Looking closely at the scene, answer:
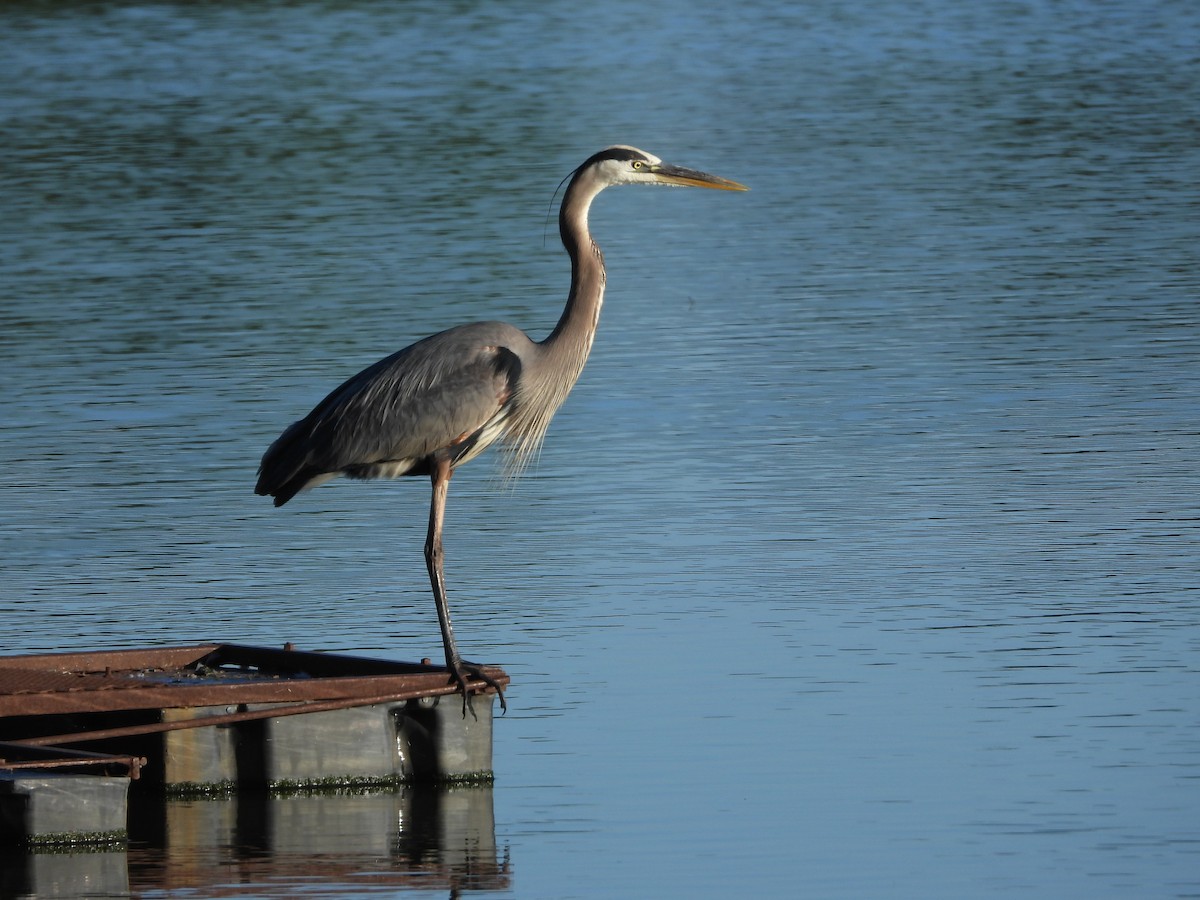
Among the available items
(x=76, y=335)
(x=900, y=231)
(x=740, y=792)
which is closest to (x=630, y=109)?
(x=900, y=231)

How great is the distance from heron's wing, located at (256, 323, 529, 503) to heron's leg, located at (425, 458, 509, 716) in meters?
0.11

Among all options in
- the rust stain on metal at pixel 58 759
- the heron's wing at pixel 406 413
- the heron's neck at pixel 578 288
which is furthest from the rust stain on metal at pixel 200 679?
the heron's neck at pixel 578 288

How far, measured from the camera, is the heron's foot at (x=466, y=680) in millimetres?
8688

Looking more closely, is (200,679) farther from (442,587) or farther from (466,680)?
(466,680)

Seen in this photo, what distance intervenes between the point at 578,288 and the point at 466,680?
5.97 feet

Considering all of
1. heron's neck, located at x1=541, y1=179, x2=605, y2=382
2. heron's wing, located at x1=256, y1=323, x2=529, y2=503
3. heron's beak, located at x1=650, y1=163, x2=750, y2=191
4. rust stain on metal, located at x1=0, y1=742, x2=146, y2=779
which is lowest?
rust stain on metal, located at x1=0, y1=742, x2=146, y2=779

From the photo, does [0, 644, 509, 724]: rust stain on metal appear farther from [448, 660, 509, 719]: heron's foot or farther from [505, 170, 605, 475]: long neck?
[505, 170, 605, 475]: long neck

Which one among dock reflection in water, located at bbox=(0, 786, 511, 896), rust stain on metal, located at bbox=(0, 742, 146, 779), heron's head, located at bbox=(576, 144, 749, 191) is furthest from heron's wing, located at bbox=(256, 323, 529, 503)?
rust stain on metal, located at bbox=(0, 742, 146, 779)

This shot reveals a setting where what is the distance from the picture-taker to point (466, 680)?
8.72 meters

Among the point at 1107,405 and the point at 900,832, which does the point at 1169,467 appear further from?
the point at 900,832

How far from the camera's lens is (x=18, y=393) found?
16.2 metres

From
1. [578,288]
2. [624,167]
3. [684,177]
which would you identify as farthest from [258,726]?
[684,177]

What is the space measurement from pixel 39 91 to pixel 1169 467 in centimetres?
2406

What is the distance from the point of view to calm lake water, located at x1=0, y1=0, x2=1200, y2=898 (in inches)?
319
